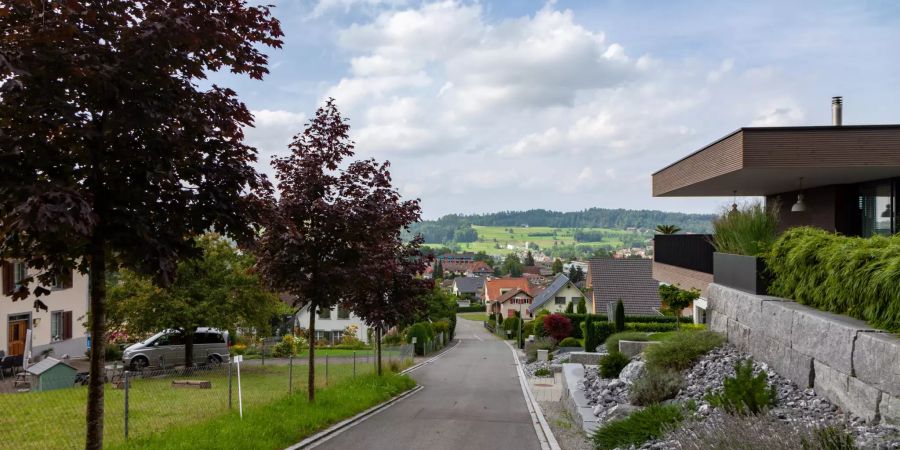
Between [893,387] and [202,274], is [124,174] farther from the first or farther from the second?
[202,274]

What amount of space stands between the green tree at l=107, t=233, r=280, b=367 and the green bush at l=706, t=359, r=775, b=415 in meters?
21.8

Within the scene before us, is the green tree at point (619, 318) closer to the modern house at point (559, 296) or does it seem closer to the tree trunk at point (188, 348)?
the tree trunk at point (188, 348)

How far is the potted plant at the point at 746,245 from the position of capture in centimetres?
1103

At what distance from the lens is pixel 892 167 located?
13289mm

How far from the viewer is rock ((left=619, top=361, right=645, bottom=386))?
12061mm

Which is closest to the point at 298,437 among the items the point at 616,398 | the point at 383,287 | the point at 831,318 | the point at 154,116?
the point at 616,398

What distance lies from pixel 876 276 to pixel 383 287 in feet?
51.6

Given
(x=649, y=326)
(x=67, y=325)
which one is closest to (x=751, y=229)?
(x=649, y=326)

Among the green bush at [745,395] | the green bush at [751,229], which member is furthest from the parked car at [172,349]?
the green bush at [745,395]

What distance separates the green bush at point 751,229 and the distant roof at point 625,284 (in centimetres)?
3501

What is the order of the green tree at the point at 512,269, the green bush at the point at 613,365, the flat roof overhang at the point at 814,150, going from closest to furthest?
the flat roof overhang at the point at 814,150 → the green bush at the point at 613,365 → the green tree at the point at 512,269

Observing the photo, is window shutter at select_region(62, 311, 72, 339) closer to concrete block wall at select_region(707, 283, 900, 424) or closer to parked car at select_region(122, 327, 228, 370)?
parked car at select_region(122, 327, 228, 370)

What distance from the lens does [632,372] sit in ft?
41.8

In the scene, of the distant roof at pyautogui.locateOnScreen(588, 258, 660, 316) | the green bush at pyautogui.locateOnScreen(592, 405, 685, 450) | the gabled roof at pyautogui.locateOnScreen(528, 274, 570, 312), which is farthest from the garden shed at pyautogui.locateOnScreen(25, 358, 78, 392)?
the gabled roof at pyautogui.locateOnScreen(528, 274, 570, 312)
